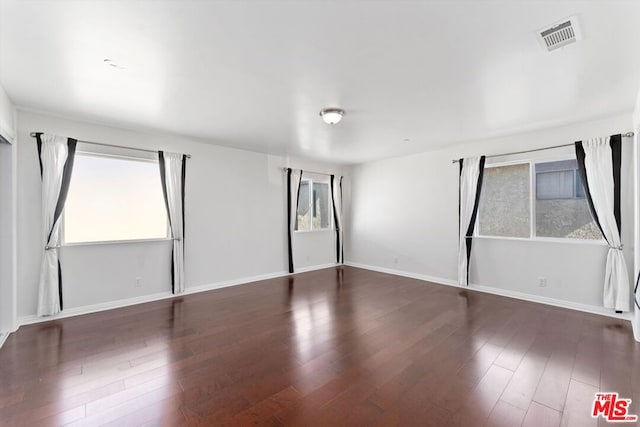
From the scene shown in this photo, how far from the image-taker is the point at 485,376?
7.22ft

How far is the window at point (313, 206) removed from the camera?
6230 millimetres

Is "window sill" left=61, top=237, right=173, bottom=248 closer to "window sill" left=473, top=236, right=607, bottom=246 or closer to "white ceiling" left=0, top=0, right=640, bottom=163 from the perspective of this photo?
"white ceiling" left=0, top=0, right=640, bottom=163

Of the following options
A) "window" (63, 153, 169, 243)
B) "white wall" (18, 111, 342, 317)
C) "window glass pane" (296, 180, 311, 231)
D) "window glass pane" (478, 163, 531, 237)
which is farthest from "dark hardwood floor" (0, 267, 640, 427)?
"window glass pane" (296, 180, 311, 231)

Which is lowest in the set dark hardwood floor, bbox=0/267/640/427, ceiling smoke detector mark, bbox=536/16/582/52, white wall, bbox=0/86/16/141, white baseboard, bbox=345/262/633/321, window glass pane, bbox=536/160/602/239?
dark hardwood floor, bbox=0/267/640/427

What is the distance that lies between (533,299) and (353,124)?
369 centimetres

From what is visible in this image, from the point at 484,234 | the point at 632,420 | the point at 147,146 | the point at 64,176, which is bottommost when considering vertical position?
the point at 632,420

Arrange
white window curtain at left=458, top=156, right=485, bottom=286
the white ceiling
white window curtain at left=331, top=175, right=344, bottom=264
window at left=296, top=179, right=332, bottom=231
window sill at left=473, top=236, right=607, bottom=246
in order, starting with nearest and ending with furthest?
the white ceiling < window sill at left=473, top=236, right=607, bottom=246 < white window curtain at left=458, top=156, right=485, bottom=286 < window at left=296, top=179, right=332, bottom=231 < white window curtain at left=331, top=175, right=344, bottom=264

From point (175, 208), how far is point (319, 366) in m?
3.32

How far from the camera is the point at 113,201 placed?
3.91 meters

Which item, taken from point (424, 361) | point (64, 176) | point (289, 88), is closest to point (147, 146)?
point (64, 176)

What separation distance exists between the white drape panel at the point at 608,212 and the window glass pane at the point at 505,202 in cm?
76

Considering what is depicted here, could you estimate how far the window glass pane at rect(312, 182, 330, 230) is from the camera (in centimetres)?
651

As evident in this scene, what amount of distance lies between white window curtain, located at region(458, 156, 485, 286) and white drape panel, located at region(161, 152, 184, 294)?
469 centimetres

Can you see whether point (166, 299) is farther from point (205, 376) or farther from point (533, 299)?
point (533, 299)
